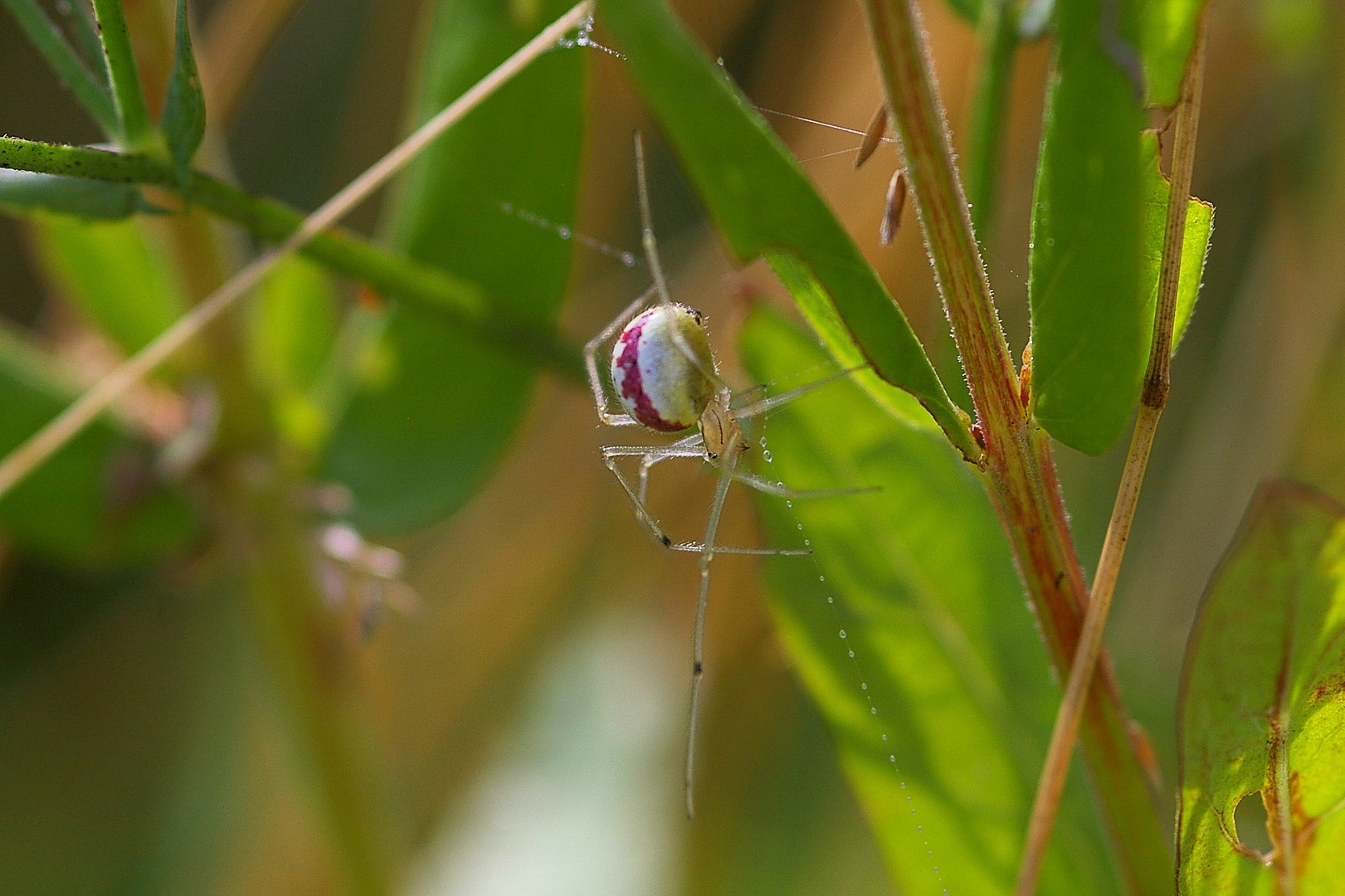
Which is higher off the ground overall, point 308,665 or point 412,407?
point 412,407

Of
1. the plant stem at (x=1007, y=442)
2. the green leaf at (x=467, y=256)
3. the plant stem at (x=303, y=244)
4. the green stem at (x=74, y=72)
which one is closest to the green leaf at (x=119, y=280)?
the plant stem at (x=303, y=244)

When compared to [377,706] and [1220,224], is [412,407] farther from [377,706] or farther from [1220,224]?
[1220,224]

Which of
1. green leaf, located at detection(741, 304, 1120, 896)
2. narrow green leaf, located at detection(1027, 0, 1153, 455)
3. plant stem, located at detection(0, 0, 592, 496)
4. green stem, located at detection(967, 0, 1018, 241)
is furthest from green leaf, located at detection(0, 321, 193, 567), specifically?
narrow green leaf, located at detection(1027, 0, 1153, 455)

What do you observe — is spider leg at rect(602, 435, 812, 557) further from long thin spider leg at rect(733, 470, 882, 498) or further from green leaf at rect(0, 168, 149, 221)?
green leaf at rect(0, 168, 149, 221)

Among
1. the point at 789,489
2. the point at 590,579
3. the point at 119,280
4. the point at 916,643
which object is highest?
the point at 119,280

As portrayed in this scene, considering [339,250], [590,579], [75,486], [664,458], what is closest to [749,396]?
[664,458]

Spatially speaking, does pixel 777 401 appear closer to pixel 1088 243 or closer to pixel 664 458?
pixel 664 458

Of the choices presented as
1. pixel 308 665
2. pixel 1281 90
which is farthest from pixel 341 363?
pixel 1281 90
